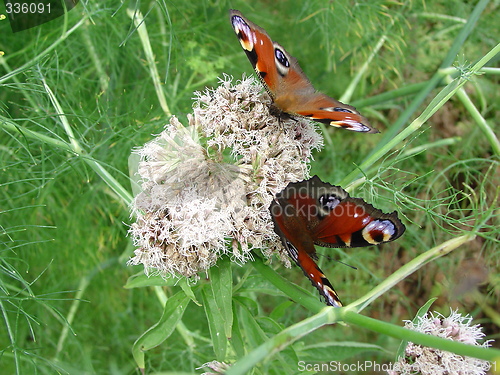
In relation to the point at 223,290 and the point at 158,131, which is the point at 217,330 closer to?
the point at 223,290

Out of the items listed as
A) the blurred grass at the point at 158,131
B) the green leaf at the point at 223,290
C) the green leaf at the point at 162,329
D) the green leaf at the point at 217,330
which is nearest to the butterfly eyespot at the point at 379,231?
the green leaf at the point at 223,290

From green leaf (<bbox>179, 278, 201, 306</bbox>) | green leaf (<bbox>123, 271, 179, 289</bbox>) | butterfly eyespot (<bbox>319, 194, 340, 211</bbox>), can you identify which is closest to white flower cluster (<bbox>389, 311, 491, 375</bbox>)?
butterfly eyespot (<bbox>319, 194, 340, 211</bbox>)

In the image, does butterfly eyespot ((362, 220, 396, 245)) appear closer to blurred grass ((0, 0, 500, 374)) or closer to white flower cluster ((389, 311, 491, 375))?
white flower cluster ((389, 311, 491, 375))

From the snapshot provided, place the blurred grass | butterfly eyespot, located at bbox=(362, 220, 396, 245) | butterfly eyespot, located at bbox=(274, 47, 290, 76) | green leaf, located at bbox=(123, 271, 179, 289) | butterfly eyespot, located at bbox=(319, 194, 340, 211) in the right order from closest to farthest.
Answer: butterfly eyespot, located at bbox=(362, 220, 396, 245), butterfly eyespot, located at bbox=(319, 194, 340, 211), green leaf, located at bbox=(123, 271, 179, 289), butterfly eyespot, located at bbox=(274, 47, 290, 76), the blurred grass

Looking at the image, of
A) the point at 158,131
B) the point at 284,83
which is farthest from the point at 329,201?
the point at 158,131

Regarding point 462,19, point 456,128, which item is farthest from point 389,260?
point 462,19

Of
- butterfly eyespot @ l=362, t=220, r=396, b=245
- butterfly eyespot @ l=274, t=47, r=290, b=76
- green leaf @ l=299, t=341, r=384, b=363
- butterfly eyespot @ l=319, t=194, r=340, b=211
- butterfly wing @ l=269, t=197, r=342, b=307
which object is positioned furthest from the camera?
green leaf @ l=299, t=341, r=384, b=363
